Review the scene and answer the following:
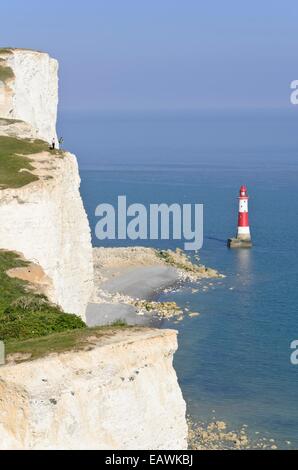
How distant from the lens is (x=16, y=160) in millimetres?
44312

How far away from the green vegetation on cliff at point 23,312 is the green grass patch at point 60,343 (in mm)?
2518

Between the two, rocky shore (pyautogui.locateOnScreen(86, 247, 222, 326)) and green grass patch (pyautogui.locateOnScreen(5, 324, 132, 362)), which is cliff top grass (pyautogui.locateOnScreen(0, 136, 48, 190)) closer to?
rocky shore (pyautogui.locateOnScreen(86, 247, 222, 326))

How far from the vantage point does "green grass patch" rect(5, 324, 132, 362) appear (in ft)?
73.0

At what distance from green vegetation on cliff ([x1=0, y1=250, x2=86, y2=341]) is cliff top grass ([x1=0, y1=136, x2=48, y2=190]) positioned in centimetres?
359

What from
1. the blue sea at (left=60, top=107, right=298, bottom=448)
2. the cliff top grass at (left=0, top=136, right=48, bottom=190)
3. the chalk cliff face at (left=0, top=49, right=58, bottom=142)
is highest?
the chalk cliff face at (left=0, top=49, right=58, bottom=142)

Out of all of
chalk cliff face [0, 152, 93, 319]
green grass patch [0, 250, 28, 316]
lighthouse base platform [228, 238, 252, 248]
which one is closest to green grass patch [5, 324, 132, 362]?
green grass patch [0, 250, 28, 316]

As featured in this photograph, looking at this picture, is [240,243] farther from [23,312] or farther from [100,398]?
[100,398]

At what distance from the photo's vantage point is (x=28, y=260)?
38344 millimetres

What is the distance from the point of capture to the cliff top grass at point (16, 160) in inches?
1589

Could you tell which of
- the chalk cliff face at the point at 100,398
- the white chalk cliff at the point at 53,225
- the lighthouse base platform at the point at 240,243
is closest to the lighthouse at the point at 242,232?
the lighthouse base platform at the point at 240,243

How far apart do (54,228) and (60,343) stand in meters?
17.2

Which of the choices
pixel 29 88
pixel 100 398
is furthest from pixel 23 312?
pixel 29 88
